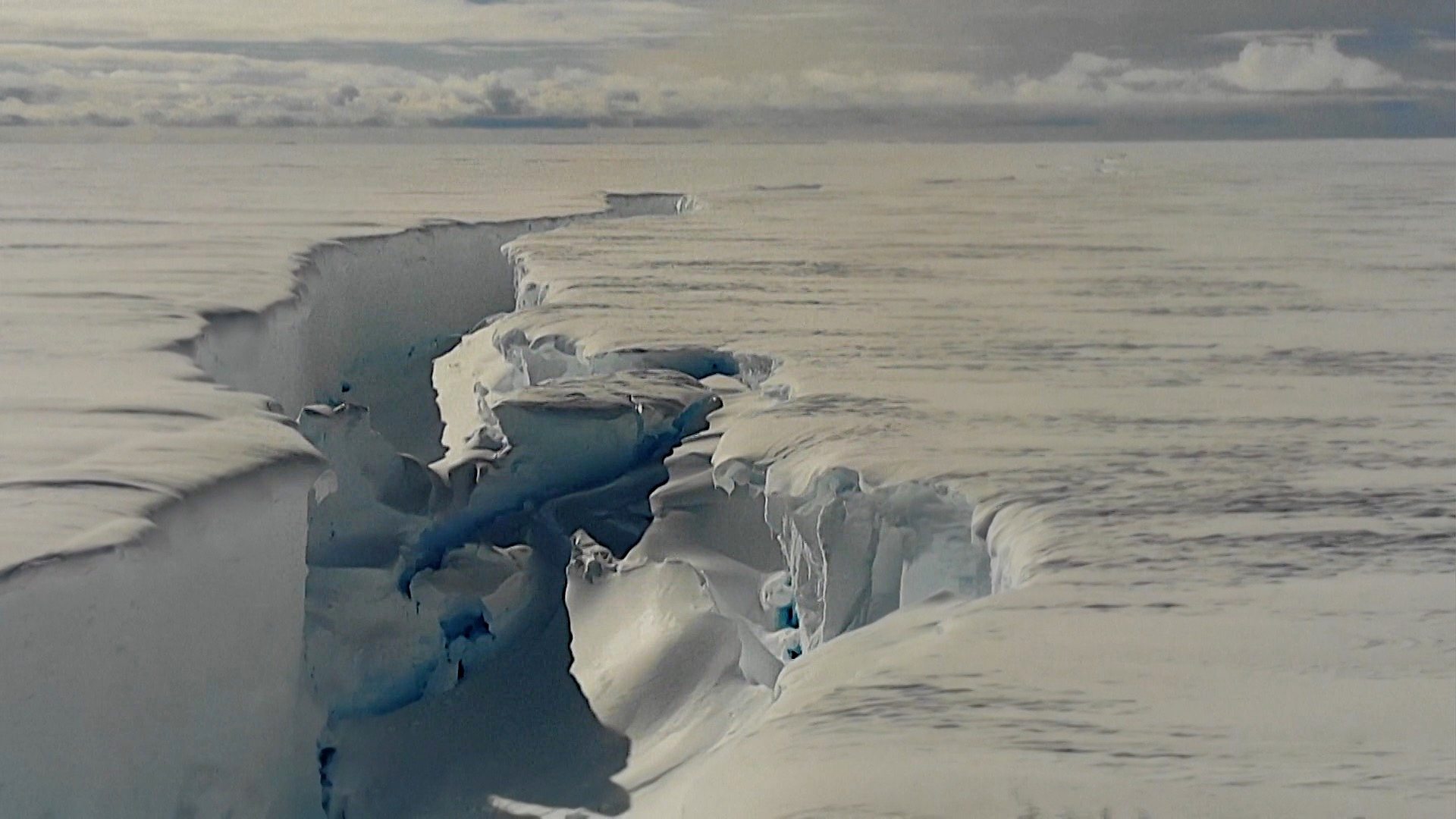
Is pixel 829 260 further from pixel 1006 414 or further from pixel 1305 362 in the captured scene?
pixel 1006 414

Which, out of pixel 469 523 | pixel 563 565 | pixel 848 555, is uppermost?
pixel 848 555

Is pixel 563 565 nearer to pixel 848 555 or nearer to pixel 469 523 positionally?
pixel 469 523

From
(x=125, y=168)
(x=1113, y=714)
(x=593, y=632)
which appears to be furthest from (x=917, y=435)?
(x=125, y=168)

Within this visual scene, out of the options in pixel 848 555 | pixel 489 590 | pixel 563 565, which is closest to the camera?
pixel 848 555

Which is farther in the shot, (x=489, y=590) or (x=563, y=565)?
(x=563, y=565)

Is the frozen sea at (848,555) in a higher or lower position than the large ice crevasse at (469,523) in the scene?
higher

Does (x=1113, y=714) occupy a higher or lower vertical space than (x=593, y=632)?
Result: higher

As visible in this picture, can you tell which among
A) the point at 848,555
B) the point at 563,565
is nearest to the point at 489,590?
the point at 563,565
